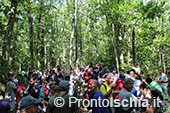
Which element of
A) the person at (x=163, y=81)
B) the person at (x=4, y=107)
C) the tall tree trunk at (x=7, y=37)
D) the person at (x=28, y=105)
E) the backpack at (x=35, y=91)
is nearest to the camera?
the person at (x=4, y=107)

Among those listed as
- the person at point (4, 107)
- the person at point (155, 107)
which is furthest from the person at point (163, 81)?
the person at point (4, 107)

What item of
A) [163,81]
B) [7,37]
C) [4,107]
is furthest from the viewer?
[163,81]

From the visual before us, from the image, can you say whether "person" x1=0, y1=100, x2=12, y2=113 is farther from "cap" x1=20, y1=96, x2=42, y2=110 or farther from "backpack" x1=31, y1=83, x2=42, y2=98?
"backpack" x1=31, y1=83, x2=42, y2=98

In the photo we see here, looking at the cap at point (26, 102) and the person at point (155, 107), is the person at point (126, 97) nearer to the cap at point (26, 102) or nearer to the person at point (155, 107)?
the person at point (155, 107)

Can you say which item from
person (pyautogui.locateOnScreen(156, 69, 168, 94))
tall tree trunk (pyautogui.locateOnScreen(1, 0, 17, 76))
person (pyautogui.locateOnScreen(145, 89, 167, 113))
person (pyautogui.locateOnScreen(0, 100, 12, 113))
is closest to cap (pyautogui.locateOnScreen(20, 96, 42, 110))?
person (pyautogui.locateOnScreen(0, 100, 12, 113))

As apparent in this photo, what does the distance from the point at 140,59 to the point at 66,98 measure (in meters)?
19.7

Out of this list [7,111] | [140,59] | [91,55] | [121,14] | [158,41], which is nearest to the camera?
[7,111]

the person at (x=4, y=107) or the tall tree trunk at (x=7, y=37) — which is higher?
the tall tree trunk at (x=7, y=37)

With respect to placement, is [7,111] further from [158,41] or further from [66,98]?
[158,41]

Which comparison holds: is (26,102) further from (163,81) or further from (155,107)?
(163,81)

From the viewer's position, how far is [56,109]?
3.72 meters

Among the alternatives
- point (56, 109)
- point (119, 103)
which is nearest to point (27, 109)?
point (56, 109)

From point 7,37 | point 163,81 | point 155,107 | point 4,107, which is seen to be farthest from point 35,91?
point 163,81

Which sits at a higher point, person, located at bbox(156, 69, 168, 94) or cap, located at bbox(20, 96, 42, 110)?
cap, located at bbox(20, 96, 42, 110)
